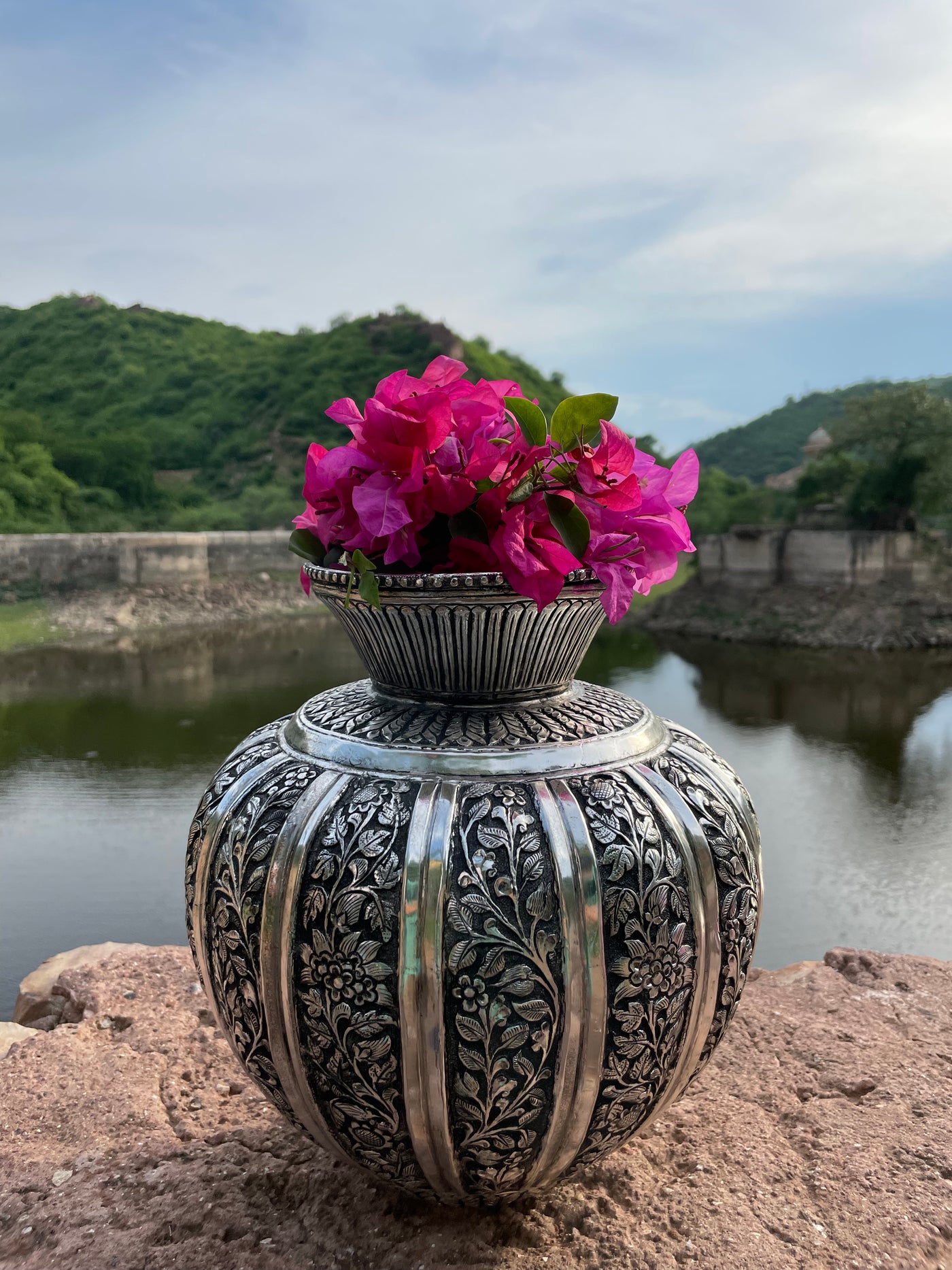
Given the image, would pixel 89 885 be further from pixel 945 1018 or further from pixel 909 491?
pixel 909 491

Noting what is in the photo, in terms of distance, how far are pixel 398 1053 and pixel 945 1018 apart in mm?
2423

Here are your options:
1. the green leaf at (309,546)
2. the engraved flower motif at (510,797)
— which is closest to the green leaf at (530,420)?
the green leaf at (309,546)

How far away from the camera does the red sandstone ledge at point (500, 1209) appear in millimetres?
2080

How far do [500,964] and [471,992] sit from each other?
7 cm

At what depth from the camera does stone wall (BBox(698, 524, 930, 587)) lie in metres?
20.1

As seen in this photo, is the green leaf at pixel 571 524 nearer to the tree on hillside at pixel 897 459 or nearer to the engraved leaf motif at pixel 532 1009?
the engraved leaf motif at pixel 532 1009

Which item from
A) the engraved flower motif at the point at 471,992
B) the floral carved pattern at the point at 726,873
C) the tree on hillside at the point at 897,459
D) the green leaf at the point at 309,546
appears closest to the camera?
the engraved flower motif at the point at 471,992

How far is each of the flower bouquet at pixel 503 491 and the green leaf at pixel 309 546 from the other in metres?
0.15

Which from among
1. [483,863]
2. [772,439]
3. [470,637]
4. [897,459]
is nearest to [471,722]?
[470,637]

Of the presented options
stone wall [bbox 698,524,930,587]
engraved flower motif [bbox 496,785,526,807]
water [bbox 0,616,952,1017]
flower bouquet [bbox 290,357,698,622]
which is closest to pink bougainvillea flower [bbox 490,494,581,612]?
flower bouquet [bbox 290,357,698,622]

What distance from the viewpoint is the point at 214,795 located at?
6.65 feet

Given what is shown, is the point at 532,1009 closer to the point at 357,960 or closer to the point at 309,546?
the point at 357,960

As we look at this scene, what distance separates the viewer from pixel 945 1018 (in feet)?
10.6

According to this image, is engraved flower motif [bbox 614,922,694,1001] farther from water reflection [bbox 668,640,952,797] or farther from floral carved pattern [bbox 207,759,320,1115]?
water reflection [bbox 668,640,952,797]
